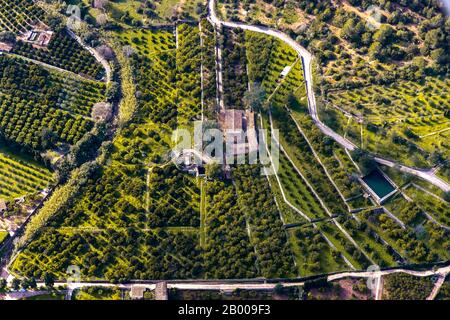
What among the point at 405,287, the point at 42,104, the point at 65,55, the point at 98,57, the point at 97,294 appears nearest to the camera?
the point at 97,294

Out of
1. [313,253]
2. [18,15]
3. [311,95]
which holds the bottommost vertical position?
[313,253]

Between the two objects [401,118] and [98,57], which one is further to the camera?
[98,57]

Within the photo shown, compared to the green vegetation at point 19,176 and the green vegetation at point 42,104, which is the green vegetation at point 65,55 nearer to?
the green vegetation at point 42,104

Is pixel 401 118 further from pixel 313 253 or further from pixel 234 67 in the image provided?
Answer: pixel 234 67

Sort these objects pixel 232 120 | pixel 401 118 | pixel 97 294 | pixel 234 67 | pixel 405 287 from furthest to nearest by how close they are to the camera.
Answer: pixel 234 67 → pixel 232 120 → pixel 401 118 → pixel 405 287 → pixel 97 294

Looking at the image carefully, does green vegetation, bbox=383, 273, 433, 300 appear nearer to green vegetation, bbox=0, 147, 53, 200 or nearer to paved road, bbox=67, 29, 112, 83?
green vegetation, bbox=0, 147, 53, 200

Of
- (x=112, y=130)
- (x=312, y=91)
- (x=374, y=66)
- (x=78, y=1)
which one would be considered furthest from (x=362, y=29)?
(x=78, y=1)

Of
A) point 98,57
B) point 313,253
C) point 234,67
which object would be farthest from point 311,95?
point 98,57

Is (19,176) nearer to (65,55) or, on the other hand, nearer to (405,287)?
(65,55)

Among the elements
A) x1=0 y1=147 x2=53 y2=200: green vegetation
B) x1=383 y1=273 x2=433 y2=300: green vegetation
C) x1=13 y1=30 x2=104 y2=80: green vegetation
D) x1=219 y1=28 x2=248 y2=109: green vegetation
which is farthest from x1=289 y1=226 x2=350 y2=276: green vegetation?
x1=13 y1=30 x2=104 y2=80: green vegetation

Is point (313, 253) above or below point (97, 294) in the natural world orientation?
above
